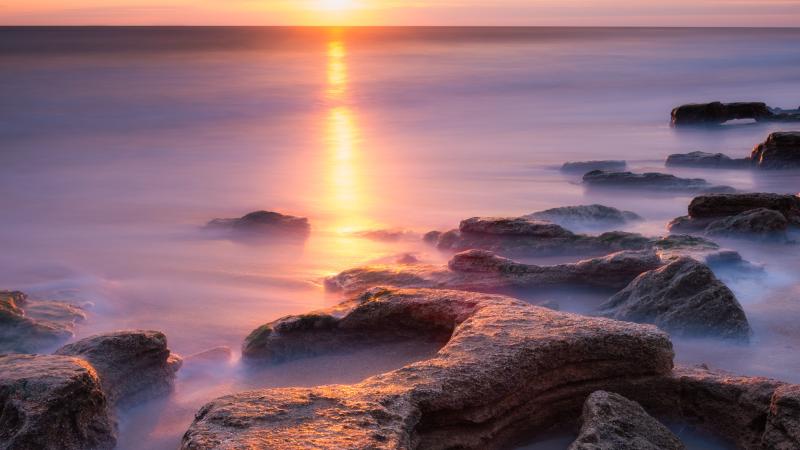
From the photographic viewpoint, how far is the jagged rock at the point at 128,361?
4.00 m

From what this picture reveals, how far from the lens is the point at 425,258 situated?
23.7 ft

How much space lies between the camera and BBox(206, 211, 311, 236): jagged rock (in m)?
8.34

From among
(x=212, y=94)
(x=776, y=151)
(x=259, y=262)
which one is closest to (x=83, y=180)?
(x=259, y=262)

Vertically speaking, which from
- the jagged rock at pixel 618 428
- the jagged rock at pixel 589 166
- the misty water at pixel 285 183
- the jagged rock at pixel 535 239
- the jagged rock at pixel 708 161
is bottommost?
the misty water at pixel 285 183

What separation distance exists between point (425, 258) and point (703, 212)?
2.54 metres

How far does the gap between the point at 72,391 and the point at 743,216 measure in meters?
5.67

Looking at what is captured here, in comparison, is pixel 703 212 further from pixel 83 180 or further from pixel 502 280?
pixel 83 180

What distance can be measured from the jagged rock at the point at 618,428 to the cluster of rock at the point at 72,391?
196cm

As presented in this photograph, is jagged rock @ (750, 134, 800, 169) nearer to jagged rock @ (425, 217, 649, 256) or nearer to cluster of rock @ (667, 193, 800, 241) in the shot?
cluster of rock @ (667, 193, 800, 241)

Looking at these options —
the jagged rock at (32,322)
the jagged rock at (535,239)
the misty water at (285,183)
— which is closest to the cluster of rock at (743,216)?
the misty water at (285,183)

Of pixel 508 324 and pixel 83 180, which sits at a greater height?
pixel 508 324

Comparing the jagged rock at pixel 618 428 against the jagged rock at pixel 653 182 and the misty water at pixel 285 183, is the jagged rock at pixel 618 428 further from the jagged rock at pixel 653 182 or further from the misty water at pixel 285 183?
the jagged rock at pixel 653 182

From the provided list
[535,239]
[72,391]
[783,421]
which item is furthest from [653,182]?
[72,391]

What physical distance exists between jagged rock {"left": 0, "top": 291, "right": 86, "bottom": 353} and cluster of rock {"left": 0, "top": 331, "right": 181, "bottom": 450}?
1.06 metres
